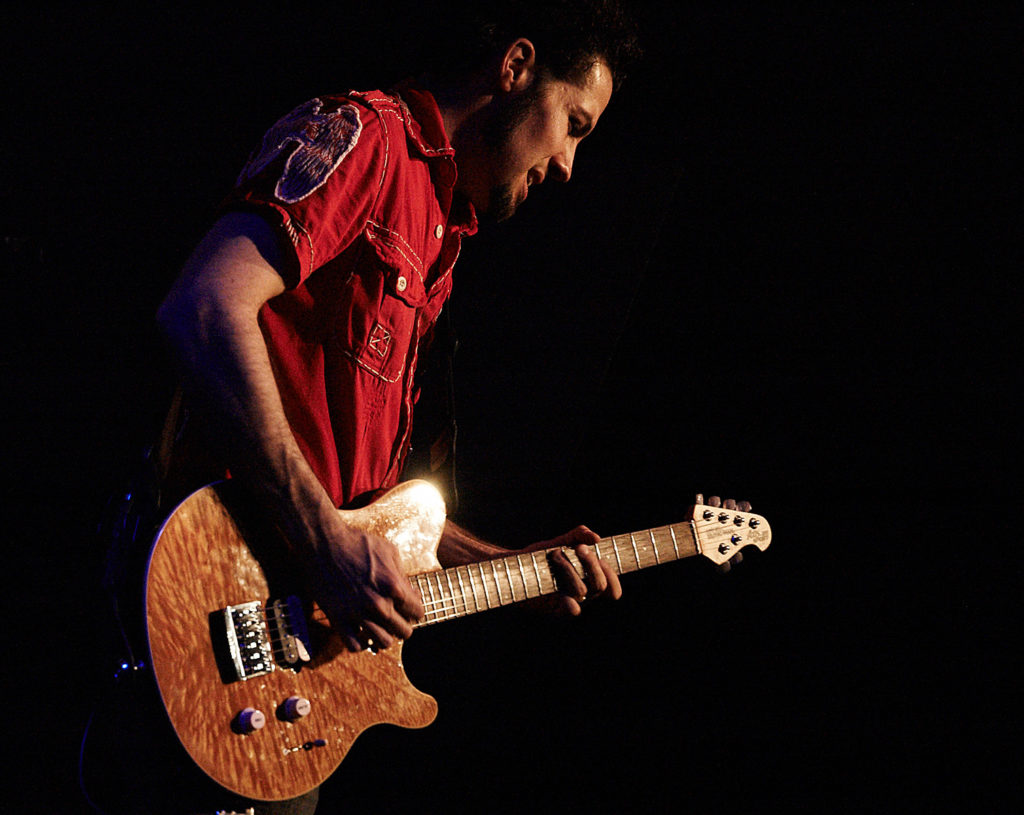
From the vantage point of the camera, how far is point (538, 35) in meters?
1.75

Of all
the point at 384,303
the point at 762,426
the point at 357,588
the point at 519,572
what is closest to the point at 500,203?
the point at 384,303

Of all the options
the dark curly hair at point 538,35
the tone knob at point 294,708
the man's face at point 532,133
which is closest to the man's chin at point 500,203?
the man's face at point 532,133

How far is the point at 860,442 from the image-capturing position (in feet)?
8.70

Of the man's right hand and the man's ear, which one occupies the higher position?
the man's ear

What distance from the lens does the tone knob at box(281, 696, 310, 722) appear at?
1218 millimetres

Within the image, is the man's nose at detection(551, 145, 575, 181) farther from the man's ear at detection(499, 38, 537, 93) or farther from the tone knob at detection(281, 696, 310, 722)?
the tone knob at detection(281, 696, 310, 722)

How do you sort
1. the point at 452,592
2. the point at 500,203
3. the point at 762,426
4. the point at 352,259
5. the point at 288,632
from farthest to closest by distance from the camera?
1. the point at 762,426
2. the point at 500,203
3. the point at 452,592
4. the point at 352,259
5. the point at 288,632

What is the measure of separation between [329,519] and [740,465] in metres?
1.86

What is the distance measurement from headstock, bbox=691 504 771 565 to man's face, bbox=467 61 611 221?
3.44 ft

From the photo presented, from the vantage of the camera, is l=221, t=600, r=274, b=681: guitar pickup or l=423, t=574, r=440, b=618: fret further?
l=423, t=574, r=440, b=618: fret

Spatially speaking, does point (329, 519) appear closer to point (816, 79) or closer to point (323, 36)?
point (323, 36)

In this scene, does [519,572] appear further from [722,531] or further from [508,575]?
[722,531]

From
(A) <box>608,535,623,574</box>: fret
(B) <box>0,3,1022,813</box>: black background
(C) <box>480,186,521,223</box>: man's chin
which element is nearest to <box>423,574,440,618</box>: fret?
(A) <box>608,535,623,574</box>: fret

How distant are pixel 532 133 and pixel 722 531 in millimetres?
1252
